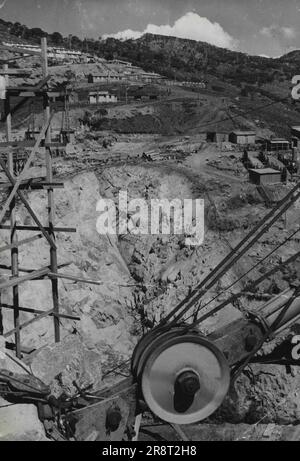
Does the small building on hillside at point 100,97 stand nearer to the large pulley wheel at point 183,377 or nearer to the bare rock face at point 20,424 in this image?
the bare rock face at point 20,424

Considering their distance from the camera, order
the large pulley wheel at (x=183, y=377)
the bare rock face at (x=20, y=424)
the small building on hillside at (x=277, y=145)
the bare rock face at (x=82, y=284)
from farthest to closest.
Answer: the small building on hillside at (x=277, y=145)
the bare rock face at (x=82, y=284)
the bare rock face at (x=20, y=424)
the large pulley wheel at (x=183, y=377)

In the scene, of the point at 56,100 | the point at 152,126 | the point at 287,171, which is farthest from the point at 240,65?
the point at 56,100

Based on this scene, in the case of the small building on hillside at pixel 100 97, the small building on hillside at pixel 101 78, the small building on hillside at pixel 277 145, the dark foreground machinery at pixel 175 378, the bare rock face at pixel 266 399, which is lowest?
the bare rock face at pixel 266 399

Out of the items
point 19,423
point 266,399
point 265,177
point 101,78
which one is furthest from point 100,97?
point 19,423

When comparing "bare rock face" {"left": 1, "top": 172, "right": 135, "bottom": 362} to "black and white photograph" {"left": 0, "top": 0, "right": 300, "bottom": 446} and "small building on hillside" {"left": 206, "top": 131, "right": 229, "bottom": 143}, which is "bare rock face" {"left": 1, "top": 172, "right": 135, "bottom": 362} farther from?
"small building on hillside" {"left": 206, "top": 131, "right": 229, "bottom": 143}

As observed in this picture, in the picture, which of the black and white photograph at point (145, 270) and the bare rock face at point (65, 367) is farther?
the bare rock face at point (65, 367)

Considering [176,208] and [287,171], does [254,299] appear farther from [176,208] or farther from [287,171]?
[287,171]

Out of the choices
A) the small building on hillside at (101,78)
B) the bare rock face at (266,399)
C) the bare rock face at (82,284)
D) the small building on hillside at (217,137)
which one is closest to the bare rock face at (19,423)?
the bare rock face at (82,284)

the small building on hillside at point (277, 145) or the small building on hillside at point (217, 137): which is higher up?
the small building on hillside at point (217, 137)
